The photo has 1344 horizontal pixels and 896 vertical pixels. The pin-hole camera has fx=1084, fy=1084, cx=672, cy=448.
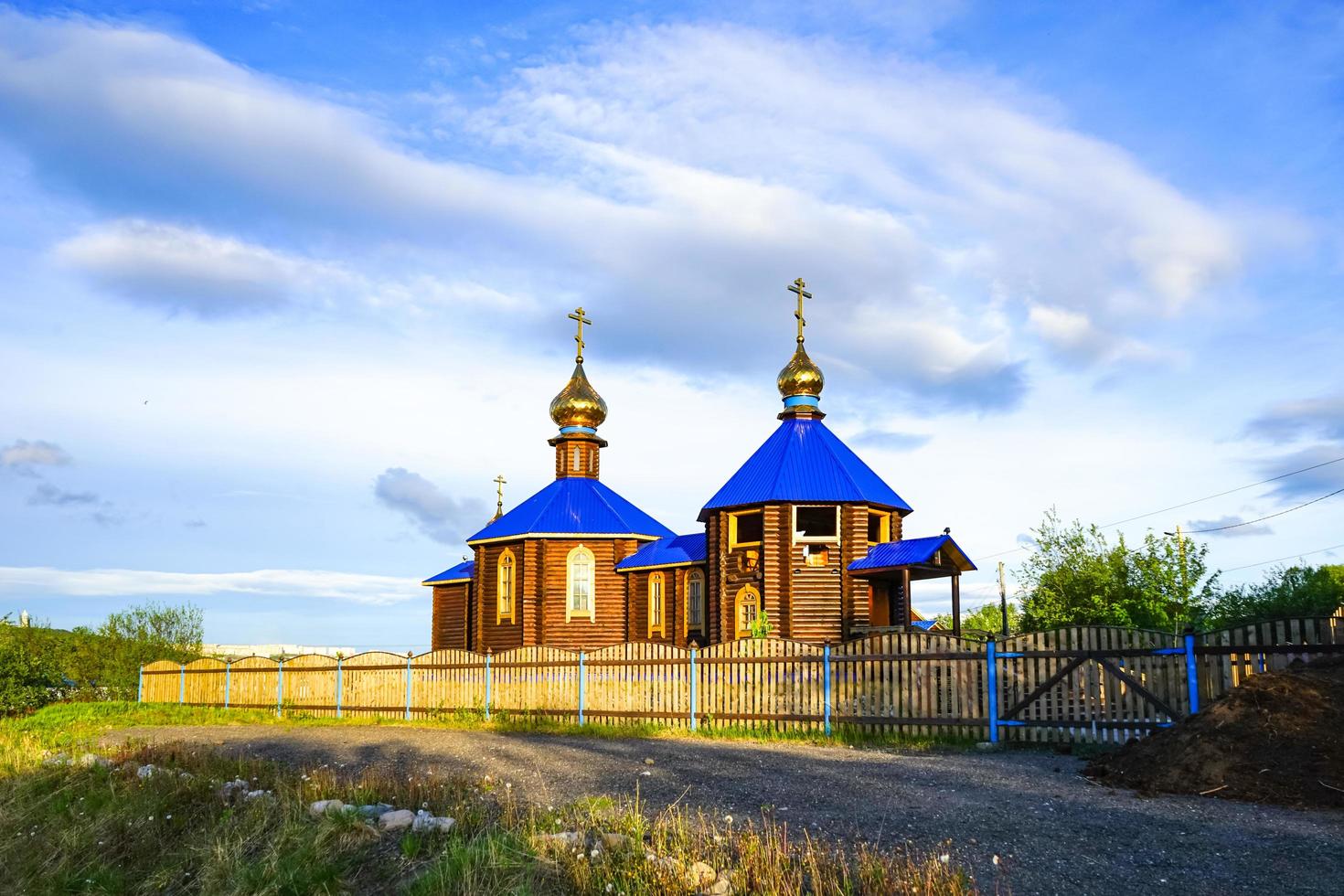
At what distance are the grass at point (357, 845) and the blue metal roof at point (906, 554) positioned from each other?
657 inches

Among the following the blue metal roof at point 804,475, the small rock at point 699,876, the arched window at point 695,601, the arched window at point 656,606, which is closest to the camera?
the small rock at point 699,876

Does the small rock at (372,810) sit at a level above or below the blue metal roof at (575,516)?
below

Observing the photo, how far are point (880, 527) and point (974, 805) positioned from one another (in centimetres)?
2094

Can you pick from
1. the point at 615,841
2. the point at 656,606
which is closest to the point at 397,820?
the point at 615,841

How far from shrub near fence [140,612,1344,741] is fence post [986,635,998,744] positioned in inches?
0.6

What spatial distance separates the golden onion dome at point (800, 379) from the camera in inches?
1334

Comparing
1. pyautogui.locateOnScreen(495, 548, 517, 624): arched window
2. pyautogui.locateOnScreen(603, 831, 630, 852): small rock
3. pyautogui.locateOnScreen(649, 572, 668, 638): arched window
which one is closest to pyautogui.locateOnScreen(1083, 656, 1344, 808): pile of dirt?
pyautogui.locateOnScreen(603, 831, 630, 852): small rock

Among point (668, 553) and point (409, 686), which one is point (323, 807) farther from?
point (668, 553)

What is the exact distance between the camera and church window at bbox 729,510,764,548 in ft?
102

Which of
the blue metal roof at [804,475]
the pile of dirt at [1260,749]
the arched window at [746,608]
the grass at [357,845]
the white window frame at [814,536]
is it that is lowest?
the grass at [357,845]

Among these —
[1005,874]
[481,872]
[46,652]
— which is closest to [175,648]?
[46,652]

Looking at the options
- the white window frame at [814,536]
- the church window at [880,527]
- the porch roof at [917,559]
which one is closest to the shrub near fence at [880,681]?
the porch roof at [917,559]

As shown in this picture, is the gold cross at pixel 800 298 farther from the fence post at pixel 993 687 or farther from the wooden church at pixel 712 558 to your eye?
the fence post at pixel 993 687

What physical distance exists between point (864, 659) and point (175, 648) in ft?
101
